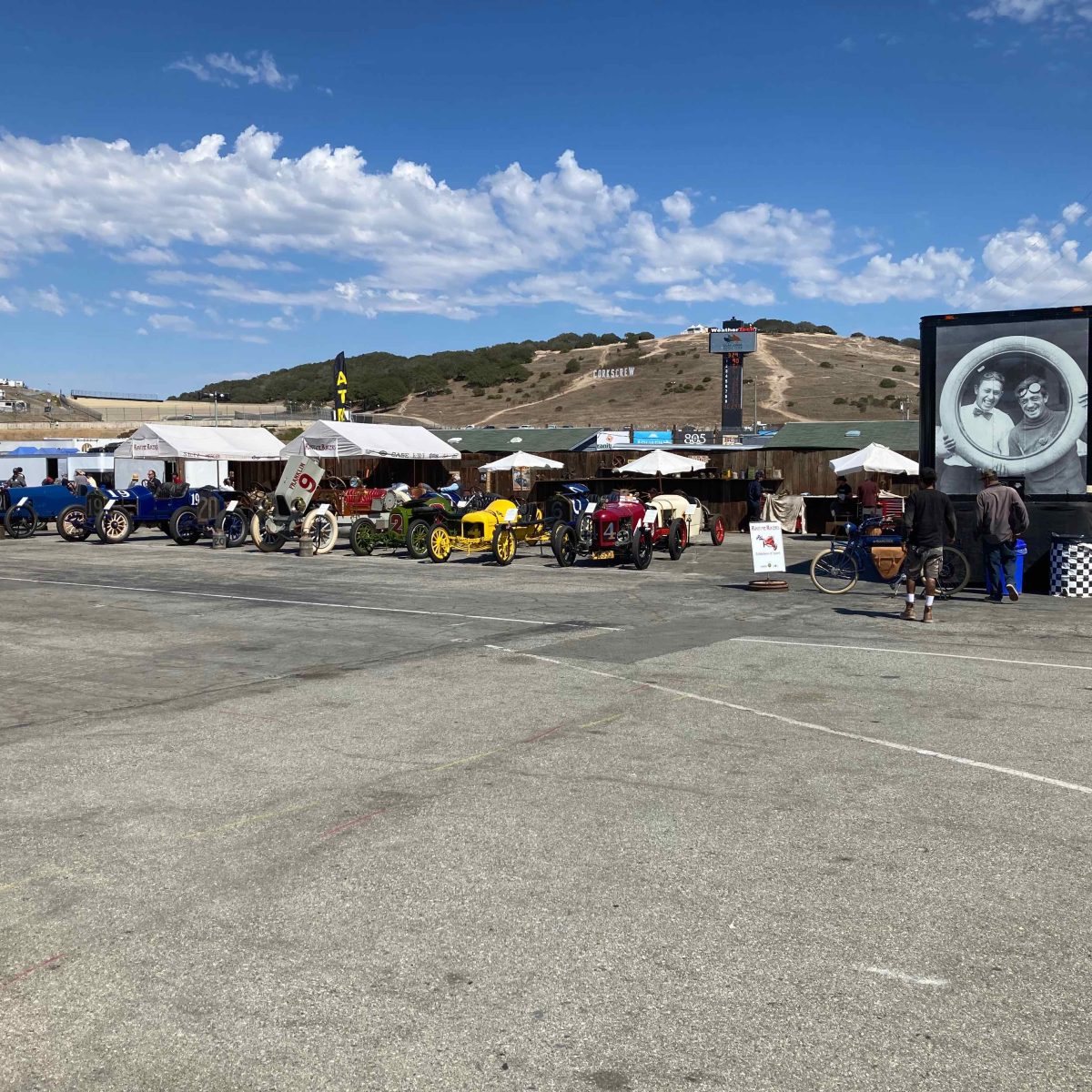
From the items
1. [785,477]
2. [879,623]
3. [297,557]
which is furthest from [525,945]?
[785,477]

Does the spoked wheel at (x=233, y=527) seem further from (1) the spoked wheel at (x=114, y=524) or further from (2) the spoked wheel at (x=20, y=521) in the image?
(2) the spoked wheel at (x=20, y=521)

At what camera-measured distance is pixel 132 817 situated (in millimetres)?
5684


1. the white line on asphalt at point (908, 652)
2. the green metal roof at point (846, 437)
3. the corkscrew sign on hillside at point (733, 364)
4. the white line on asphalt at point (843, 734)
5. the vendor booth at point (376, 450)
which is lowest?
the white line on asphalt at point (843, 734)

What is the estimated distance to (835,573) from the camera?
A: 16.5 metres

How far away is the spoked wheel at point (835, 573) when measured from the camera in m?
16.3

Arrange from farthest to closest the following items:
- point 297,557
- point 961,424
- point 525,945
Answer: point 297,557 < point 961,424 < point 525,945

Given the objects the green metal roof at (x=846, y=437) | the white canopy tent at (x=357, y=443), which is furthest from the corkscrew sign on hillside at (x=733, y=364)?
the white canopy tent at (x=357, y=443)

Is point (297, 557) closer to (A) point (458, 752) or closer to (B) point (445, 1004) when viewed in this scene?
(A) point (458, 752)

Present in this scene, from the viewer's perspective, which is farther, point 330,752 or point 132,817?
point 330,752

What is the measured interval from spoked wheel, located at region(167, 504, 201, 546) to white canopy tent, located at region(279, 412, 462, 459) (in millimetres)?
3446

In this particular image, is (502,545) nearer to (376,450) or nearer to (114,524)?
(114,524)

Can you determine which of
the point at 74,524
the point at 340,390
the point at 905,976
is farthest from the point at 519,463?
the point at 905,976

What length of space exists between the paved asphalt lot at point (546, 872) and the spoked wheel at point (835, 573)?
5.59 m

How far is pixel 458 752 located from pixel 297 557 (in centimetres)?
1703
